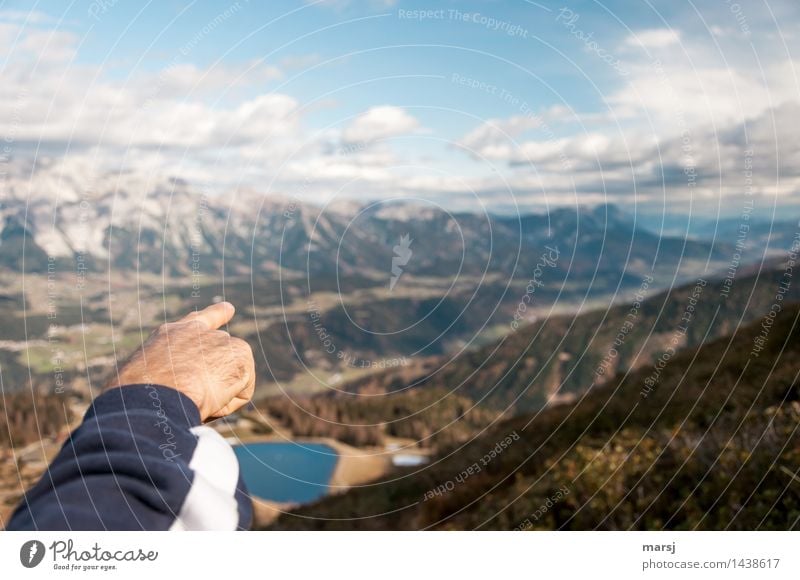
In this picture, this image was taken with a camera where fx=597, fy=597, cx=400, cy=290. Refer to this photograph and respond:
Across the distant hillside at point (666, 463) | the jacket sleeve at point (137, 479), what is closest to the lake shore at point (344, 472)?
the distant hillside at point (666, 463)

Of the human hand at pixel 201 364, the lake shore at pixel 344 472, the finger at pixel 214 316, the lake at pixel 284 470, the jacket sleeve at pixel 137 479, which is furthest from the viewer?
the lake at pixel 284 470

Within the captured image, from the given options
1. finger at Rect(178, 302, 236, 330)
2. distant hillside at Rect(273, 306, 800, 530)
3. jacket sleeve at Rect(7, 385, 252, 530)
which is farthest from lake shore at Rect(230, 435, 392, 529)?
jacket sleeve at Rect(7, 385, 252, 530)

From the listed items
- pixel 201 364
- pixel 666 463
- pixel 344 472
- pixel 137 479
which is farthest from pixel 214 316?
pixel 344 472

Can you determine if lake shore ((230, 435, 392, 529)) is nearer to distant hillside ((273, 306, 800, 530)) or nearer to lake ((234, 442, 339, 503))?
lake ((234, 442, 339, 503))

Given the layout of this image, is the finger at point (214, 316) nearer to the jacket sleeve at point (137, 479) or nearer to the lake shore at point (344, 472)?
the jacket sleeve at point (137, 479)
